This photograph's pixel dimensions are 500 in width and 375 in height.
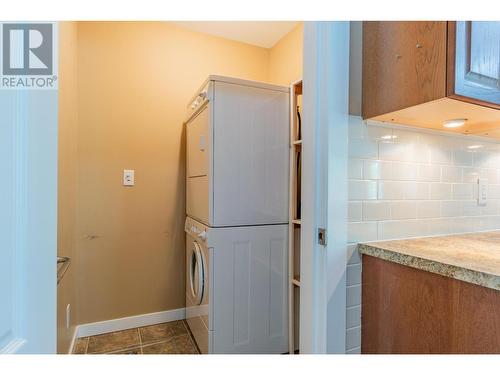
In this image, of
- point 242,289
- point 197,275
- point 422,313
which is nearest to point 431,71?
point 422,313

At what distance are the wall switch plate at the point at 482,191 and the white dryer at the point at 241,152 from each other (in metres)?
1.04

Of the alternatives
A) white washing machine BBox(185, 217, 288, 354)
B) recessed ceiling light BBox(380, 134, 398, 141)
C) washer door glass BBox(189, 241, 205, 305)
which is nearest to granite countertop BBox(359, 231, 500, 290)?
recessed ceiling light BBox(380, 134, 398, 141)

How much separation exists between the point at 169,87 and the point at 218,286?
1.69 meters

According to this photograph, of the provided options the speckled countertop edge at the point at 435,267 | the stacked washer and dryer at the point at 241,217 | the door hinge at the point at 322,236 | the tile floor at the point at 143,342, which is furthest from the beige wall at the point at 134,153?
the speckled countertop edge at the point at 435,267

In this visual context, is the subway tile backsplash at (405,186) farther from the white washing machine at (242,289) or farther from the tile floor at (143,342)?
the tile floor at (143,342)

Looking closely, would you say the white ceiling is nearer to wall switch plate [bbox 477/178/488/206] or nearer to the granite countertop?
wall switch plate [bbox 477/178/488/206]

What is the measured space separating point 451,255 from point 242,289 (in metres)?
1.20

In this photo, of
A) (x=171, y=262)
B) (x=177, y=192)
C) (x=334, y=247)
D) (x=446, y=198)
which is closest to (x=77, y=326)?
(x=171, y=262)

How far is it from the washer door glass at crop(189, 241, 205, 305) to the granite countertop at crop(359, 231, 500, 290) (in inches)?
43.5

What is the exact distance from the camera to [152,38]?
7.57 feet

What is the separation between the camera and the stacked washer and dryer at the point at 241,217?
170 cm

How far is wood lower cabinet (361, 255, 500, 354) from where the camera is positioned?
0.75 meters

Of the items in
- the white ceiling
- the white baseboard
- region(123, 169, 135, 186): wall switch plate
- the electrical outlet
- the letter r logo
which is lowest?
the white baseboard
